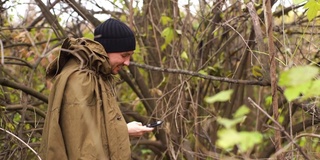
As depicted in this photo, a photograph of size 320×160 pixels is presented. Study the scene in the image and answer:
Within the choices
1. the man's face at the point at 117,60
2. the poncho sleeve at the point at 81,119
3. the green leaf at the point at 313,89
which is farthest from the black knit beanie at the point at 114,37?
the green leaf at the point at 313,89

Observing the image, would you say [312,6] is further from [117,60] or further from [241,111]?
[241,111]

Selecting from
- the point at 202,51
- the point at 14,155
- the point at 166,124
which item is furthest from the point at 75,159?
the point at 202,51

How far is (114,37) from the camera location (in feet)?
10.7

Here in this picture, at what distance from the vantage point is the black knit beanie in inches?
127

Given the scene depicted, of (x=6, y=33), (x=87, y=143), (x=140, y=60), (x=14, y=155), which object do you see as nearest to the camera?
(x=87, y=143)

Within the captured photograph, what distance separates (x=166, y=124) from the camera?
466cm

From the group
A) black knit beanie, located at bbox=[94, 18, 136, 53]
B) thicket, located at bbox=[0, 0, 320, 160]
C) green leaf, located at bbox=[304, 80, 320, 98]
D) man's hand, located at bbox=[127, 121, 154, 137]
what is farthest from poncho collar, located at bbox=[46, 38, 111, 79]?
green leaf, located at bbox=[304, 80, 320, 98]

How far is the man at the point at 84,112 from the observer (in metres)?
2.95

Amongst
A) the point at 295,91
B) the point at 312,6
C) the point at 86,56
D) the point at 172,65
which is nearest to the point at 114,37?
the point at 86,56

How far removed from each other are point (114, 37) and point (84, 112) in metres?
0.53

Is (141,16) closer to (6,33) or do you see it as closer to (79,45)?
(6,33)

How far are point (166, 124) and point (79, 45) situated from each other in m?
1.77

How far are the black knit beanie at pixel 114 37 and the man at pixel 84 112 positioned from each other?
0.09 meters

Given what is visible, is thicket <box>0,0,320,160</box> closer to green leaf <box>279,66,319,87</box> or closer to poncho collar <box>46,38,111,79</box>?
poncho collar <box>46,38,111,79</box>
